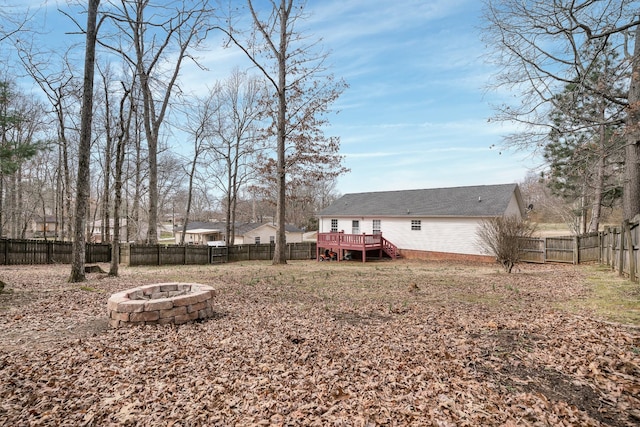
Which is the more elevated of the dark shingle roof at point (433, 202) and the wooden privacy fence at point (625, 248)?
the dark shingle roof at point (433, 202)

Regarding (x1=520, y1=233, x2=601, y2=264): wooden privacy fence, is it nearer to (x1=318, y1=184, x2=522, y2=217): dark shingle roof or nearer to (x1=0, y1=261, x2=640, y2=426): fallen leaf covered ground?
(x1=318, y1=184, x2=522, y2=217): dark shingle roof

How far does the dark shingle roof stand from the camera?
1903 centimetres

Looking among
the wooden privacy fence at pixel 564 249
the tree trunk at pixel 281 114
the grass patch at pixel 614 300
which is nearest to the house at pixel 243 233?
the tree trunk at pixel 281 114

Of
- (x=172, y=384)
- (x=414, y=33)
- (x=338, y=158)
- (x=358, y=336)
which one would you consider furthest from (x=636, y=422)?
(x=338, y=158)

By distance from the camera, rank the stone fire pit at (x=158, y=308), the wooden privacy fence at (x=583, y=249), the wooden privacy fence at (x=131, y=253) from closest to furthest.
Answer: the stone fire pit at (x=158, y=308) → the wooden privacy fence at (x=583, y=249) → the wooden privacy fence at (x=131, y=253)

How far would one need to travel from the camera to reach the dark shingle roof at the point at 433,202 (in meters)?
19.0

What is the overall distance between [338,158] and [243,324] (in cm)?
1200

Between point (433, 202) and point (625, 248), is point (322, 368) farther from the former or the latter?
point (433, 202)

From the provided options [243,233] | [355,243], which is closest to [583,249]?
[355,243]

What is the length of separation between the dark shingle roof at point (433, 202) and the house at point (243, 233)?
8943 millimetres

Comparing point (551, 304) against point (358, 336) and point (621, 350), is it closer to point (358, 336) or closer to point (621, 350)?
point (621, 350)

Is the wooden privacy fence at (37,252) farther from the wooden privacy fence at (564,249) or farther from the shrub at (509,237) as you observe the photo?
the wooden privacy fence at (564,249)

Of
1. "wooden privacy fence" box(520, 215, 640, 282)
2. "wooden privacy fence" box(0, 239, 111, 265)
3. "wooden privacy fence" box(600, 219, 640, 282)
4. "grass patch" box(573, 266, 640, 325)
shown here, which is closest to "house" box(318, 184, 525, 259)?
"wooden privacy fence" box(520, 215, 640, 282)

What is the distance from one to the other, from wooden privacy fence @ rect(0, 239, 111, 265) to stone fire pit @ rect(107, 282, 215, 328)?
1402 cm
